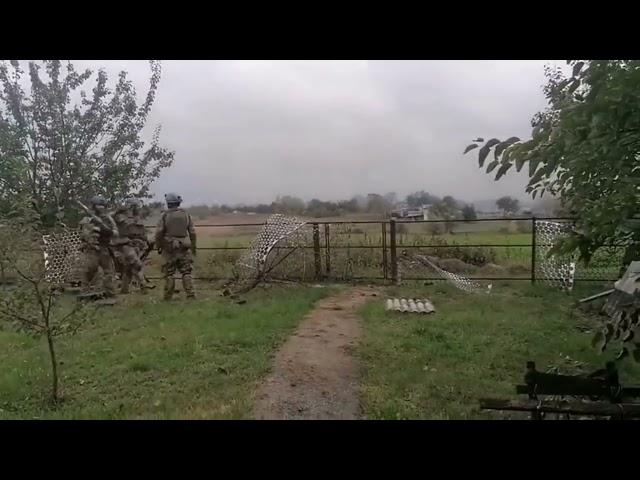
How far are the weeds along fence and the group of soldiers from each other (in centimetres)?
Answer: 42

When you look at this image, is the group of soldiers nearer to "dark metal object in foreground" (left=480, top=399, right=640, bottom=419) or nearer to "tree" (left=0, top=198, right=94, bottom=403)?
"tree" (left=0, top=198, right=94, bottom=403)

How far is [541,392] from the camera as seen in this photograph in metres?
1.60

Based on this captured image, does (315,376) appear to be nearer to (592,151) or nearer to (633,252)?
(633,252)

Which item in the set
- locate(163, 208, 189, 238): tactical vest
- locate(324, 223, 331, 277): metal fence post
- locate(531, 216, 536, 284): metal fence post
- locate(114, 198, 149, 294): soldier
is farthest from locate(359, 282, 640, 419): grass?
locate(114, 198, 149, 294): soldier

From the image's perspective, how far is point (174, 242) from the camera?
17.9 ft

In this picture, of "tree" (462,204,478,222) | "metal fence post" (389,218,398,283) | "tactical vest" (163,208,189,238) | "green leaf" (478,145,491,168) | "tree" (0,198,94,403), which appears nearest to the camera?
"green leaf" (478,145,491,168)

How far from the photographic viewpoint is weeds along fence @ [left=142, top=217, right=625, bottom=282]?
6.06m

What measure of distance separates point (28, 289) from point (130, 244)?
338 cm

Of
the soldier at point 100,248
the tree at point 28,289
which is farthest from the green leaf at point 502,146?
the soldier at point 100,248

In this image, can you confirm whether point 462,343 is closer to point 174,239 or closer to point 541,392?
point 541,392

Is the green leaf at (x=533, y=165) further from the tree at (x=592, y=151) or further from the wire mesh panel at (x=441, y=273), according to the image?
the wire mesh panel at (x=441, y=273)

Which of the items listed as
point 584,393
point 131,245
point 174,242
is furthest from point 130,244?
point 584,393

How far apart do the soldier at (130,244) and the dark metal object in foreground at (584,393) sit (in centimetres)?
517
